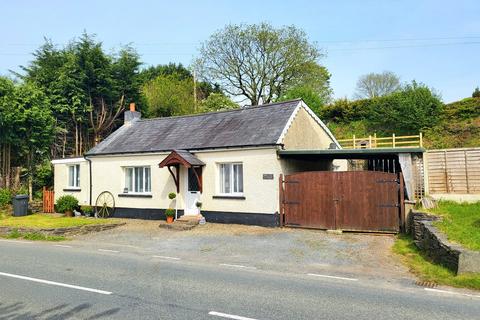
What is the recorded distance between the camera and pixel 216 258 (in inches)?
424

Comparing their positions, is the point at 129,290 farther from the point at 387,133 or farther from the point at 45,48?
the point at 387,133

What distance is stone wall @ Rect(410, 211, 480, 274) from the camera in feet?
26.2

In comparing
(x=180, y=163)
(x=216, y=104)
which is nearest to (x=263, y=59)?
(x=216, y=104)

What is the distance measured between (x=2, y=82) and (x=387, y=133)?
98.5 feet

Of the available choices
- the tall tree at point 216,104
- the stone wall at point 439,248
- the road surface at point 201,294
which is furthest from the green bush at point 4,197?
the tall tree at point 216,104

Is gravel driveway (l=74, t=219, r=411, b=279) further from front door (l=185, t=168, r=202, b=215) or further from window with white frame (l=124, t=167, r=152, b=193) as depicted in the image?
window with white frame (l=124, t=167, r=152, b=193)

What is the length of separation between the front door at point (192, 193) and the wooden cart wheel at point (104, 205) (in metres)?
4.75

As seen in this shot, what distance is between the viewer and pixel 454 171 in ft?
64.3

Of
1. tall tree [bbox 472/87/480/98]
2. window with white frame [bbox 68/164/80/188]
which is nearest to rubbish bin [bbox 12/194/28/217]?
window with white frame [bbox 68/164/80/188]

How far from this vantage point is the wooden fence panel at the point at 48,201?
2311 centimetres

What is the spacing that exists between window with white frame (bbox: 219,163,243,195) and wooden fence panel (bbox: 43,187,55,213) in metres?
11.7

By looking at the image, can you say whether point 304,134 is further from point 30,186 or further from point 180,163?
point 30,186

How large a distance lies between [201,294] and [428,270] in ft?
17.4

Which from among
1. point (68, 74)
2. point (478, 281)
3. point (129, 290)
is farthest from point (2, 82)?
point (478, 281)
